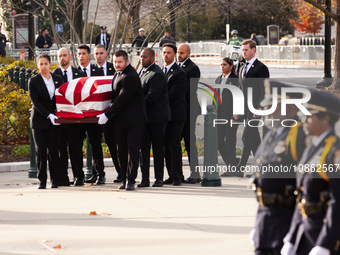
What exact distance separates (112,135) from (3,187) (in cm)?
179

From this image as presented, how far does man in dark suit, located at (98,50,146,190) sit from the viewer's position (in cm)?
1112

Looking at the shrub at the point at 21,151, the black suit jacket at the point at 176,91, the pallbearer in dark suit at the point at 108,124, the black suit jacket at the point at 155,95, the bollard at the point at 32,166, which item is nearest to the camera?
the black suit jacket at the point at 155,95

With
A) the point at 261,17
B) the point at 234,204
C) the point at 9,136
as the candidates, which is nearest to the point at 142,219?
the point at 234,204

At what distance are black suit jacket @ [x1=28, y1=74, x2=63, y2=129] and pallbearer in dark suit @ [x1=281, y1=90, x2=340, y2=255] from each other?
7.07 meters

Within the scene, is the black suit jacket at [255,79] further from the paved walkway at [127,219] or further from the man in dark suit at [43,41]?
the man in dark suit at [43,41]

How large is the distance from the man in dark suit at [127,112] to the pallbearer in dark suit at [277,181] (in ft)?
20.0

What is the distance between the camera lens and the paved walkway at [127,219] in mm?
8016

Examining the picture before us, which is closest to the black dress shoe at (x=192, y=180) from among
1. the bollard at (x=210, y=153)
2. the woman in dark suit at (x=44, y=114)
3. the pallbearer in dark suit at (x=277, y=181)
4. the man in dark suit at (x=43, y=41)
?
the bollard at (x=210, y=153)

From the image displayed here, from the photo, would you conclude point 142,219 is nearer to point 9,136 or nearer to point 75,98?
point 75,98

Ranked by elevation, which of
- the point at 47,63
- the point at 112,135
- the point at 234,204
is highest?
the point at 47,63

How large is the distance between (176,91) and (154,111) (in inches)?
19.1

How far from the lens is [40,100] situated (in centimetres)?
1162

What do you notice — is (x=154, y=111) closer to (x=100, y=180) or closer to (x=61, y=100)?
(x=61, y=100)

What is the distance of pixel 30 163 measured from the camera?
12883mm
